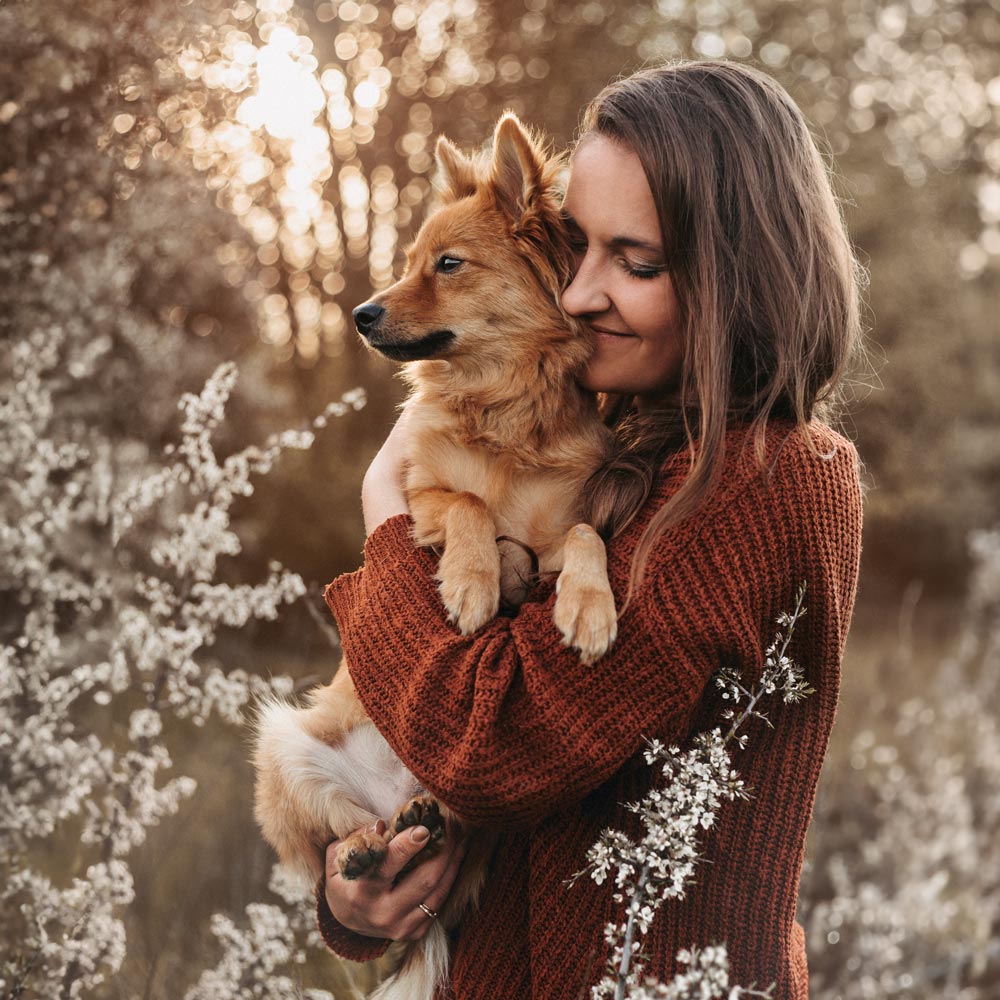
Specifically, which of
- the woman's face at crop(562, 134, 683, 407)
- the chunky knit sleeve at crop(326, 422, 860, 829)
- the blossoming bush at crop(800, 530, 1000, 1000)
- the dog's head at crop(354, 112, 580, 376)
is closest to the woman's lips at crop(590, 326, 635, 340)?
the woman's face at crop(562, 134, 683, 407)

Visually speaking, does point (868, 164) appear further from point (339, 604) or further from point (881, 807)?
point (339, 604)

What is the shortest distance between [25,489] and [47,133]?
1.13 m

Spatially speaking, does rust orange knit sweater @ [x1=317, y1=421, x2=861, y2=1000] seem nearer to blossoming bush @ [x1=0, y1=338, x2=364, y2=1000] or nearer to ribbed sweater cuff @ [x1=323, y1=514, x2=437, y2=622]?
ribbed sweater cuff @ [x1=323, y1=514, x2=437, y2=622]

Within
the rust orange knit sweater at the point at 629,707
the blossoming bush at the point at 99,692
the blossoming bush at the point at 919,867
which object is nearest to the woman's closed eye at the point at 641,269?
the rust orange knit sweater at the point at 629,707

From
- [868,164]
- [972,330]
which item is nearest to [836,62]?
[868,164]

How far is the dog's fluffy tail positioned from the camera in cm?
207

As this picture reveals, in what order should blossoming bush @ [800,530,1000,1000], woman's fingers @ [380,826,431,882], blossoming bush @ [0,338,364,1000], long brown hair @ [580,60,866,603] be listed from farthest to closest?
blossoming bush @ [800,530,1000,1000], blossoming bush @ [0,338,364,1000], woman's fingers @ [380,826,431,882], long brown hair @ [580,60,866,603]

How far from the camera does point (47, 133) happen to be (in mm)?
3229

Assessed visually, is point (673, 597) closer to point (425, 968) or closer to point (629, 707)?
point (629, 707)

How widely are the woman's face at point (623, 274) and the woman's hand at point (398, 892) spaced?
1000 millimetres

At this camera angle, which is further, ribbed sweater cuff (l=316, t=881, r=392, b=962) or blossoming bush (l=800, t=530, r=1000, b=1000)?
blossoming bush (l=800, t=530, r=1000, b=1000)

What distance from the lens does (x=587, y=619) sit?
1710mm

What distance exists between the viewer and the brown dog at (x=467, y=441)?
2174 millimetres

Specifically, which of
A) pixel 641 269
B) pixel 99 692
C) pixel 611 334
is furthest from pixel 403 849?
pixel 99 692
